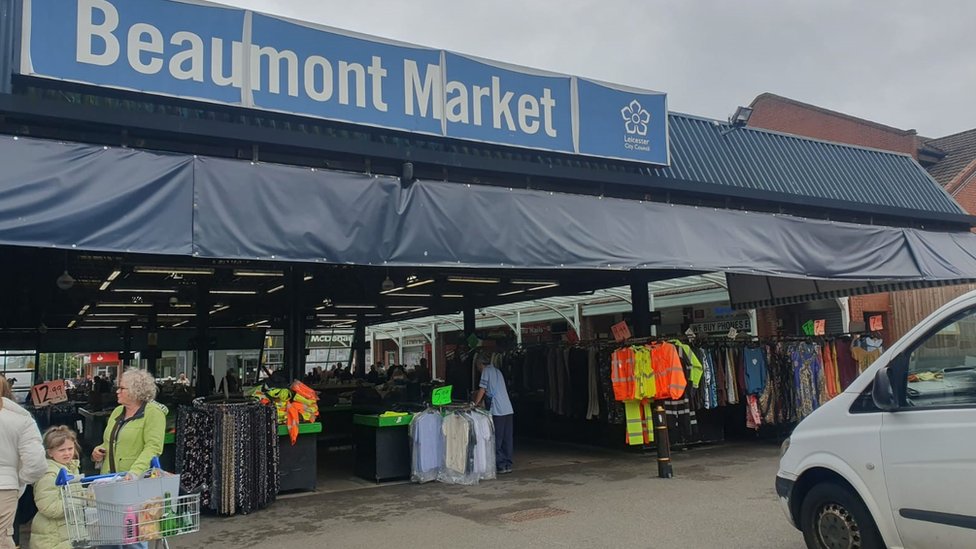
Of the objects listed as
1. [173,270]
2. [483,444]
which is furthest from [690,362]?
[173,270]

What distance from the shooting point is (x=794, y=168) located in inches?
518

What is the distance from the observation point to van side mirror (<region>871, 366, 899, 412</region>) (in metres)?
5.13

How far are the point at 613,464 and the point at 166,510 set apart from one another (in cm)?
844

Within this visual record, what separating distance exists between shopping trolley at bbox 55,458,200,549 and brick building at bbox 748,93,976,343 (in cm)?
1928

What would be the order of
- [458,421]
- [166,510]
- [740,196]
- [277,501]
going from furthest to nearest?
[740,196], [458,421], [277,501], [166,510]

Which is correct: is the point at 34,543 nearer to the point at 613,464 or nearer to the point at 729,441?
the point at 613,464

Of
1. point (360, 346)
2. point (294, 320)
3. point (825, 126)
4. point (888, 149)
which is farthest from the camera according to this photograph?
point (360, 346)

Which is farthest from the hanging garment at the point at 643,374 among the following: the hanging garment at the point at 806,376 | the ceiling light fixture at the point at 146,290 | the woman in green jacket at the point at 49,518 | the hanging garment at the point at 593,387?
the ceiling light fixture at the point at 146,290

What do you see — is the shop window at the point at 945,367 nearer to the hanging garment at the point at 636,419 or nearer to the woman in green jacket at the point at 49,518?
the woman in green jacket at the point at 49,518

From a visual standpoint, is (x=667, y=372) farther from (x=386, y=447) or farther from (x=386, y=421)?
(x=386, y=447)

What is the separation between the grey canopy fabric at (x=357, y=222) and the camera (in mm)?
6449

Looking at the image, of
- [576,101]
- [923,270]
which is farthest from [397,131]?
[923,270]

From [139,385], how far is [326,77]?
4155 mm

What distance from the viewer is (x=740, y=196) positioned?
11.6 m
